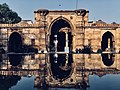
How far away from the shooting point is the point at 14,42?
163 ft

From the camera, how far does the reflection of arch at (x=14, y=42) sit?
156 ft

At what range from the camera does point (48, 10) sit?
44.7 metres

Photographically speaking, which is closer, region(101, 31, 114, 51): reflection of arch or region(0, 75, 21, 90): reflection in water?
region(0, 75, 21, 90): reflection in water

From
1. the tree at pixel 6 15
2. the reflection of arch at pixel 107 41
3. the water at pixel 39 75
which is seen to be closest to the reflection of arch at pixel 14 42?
the reflection of arch at pixel 107 41

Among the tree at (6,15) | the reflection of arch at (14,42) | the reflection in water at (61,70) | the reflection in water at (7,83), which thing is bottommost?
the reflection in water at (7,83)

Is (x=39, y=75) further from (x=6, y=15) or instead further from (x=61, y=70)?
(x=6, y=15)

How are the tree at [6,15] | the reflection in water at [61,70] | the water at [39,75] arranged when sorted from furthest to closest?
the tree at [6,15] < the reflection in water at [61,70] < the water at [39,75]

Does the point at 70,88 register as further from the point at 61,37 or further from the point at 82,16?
the point at 61,37

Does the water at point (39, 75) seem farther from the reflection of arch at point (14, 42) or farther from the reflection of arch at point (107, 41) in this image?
the reflection of arch at point (107, 41)

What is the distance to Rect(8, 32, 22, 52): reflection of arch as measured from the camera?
156 ft

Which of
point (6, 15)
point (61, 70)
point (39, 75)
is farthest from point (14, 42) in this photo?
point (39, 75)

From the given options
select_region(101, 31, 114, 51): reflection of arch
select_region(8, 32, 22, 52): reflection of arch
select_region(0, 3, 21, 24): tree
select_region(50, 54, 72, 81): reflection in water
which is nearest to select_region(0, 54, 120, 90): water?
select_region(50, 54, 72, 81): reflection in water

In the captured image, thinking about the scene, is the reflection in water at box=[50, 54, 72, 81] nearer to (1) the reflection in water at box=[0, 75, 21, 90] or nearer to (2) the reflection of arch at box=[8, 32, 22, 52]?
(1) the reflection in water at box=[0, 75, 21, 90]

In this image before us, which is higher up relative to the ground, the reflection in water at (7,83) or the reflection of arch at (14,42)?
the reflection of arch at (14,42)
